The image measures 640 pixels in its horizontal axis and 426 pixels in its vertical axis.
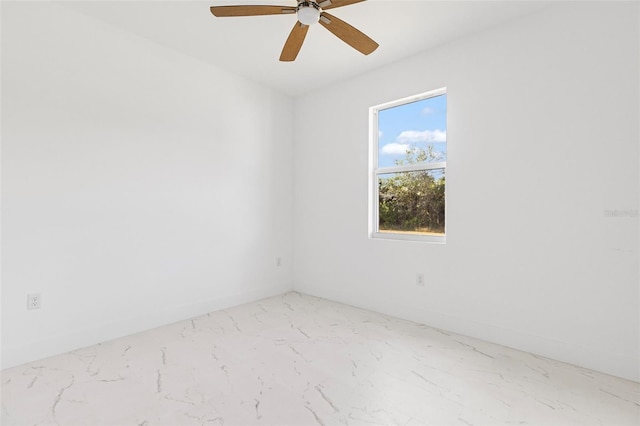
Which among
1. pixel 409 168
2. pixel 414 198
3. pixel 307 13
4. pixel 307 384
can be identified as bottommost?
pixel 307 384

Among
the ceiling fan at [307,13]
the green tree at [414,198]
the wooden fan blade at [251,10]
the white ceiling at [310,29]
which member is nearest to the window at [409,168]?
the green tree at [414,198]

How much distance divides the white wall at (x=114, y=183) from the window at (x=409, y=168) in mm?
1398

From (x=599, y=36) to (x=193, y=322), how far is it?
3.82 metres

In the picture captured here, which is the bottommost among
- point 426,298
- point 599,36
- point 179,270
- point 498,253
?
point 426,298

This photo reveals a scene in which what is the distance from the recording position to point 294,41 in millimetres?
2176

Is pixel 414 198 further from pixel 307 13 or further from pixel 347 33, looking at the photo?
pixel 307 13

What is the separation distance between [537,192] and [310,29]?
2156 millimetres

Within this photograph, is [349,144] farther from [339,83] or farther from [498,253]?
[498,253]

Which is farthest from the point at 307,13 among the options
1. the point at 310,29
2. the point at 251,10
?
the point at 310,29

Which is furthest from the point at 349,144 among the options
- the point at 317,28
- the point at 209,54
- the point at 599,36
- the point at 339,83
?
the point at 599,36

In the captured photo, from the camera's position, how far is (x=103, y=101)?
2572 millimetres

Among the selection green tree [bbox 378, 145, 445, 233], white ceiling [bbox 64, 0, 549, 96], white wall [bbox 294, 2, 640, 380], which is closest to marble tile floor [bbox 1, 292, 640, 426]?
white wall [bbox 294, 2, 640, 380]

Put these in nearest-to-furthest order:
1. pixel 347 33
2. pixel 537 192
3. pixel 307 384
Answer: pixel 307 384
pixel 347 33
pixel 537 192

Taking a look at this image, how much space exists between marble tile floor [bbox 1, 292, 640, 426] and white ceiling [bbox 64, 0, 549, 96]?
2494 millimetres
